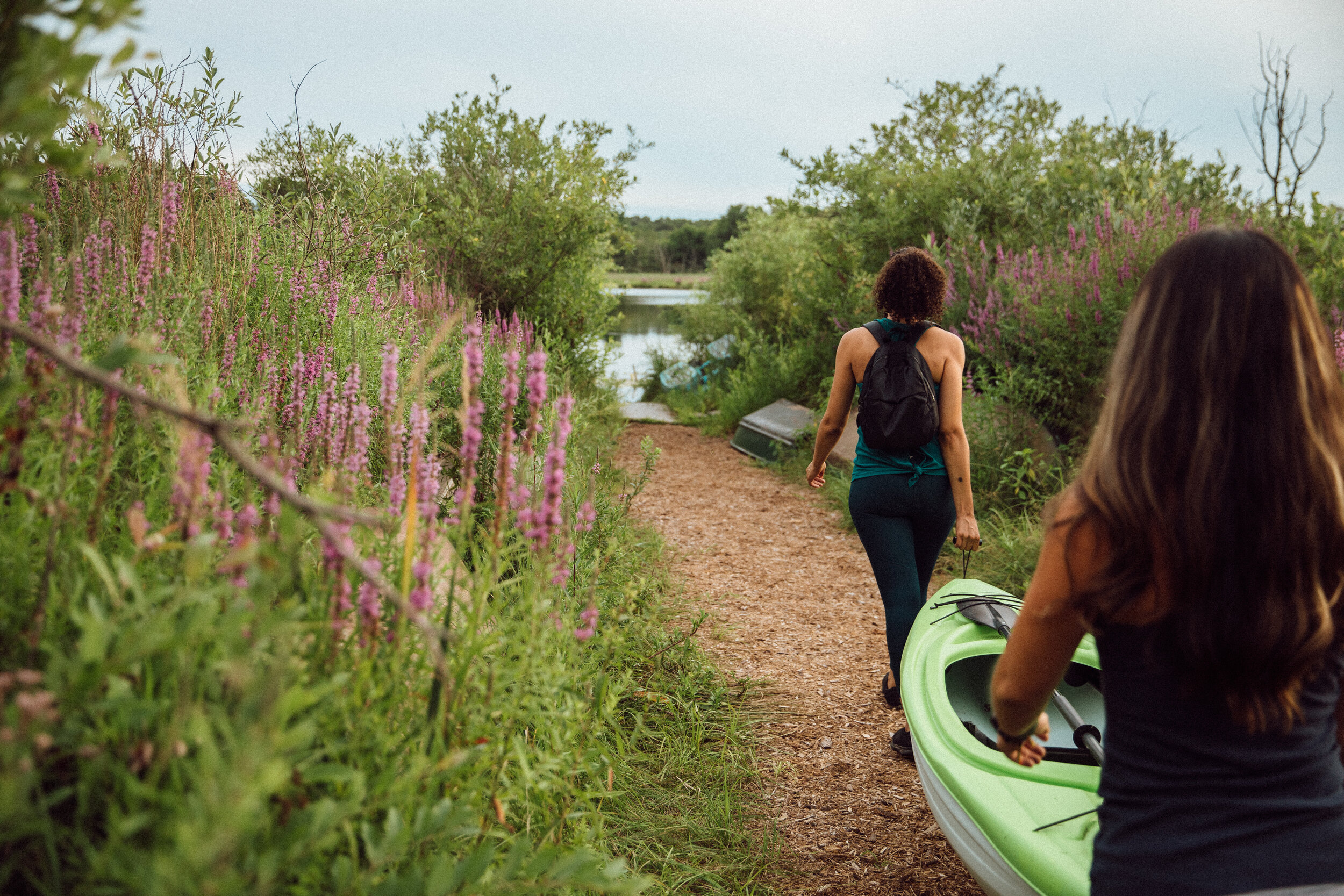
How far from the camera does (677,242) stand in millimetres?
55094

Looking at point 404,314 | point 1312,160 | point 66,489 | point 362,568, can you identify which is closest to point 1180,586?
point 362,568

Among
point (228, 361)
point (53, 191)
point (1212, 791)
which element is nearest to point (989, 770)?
point (1212, 791)

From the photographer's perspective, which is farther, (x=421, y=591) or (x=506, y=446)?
(x=506, y=446)

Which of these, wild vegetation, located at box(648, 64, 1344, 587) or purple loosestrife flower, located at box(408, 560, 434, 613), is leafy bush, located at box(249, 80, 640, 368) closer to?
wild vegetation, located at box(648, 64, 1344, 587)

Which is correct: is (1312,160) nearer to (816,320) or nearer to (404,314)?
(816,320)

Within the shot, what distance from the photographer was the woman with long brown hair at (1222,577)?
46.2 inches

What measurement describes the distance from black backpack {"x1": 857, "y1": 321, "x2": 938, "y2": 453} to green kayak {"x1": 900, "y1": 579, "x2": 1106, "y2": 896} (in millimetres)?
660

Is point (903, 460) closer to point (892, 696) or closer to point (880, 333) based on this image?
point (880, 333)

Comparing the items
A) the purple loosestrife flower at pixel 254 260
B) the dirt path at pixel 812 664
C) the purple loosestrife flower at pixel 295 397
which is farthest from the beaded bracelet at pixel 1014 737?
the purple loosestrife flower at pixel 254 260

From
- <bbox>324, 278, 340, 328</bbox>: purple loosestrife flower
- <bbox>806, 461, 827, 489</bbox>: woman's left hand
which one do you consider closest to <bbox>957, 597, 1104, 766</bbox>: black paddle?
<bbox>806, 461, 827, 489</bbox>: woman's left hand

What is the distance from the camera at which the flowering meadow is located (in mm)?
939

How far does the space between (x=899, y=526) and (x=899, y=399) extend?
51cm

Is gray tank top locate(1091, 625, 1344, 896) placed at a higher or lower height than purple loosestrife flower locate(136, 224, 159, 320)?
lower

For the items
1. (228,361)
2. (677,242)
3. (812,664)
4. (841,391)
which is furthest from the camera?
(677,242)
